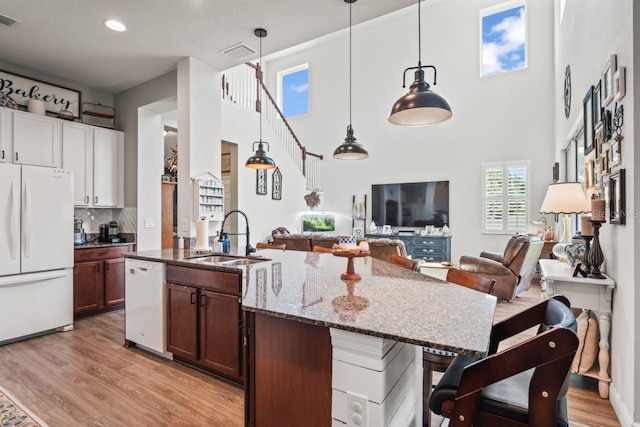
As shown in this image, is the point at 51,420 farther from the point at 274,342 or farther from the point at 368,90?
the point at 368,90

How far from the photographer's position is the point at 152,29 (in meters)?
3.45

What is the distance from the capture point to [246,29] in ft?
11.5

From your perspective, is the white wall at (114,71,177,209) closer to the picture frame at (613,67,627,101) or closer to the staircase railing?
the staircase railing

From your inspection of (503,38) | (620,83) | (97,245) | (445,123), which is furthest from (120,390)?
(503,38)

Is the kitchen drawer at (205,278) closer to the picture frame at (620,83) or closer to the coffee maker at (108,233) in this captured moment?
the coffee maker at (108,233)

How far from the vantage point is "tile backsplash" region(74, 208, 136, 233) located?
4.88 metres

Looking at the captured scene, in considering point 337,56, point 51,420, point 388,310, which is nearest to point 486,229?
point 337,56

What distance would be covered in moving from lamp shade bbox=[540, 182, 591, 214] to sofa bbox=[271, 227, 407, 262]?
1766 millimetres

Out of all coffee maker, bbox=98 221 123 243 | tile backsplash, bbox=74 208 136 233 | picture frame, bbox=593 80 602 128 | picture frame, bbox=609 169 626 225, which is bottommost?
coffee maker, bbox=98 221 123 243

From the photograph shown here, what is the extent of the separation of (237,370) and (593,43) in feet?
13.6

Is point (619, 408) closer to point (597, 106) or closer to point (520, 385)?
point (520, 385)

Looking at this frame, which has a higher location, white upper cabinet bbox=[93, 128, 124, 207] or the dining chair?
white upper cabinet bbox=[93, 128, 124, 207]

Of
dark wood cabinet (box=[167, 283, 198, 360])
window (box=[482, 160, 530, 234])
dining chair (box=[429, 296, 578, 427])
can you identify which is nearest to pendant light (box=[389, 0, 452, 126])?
dining chair (box=[429, 296, 578, 427])

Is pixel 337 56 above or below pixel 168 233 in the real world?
above
